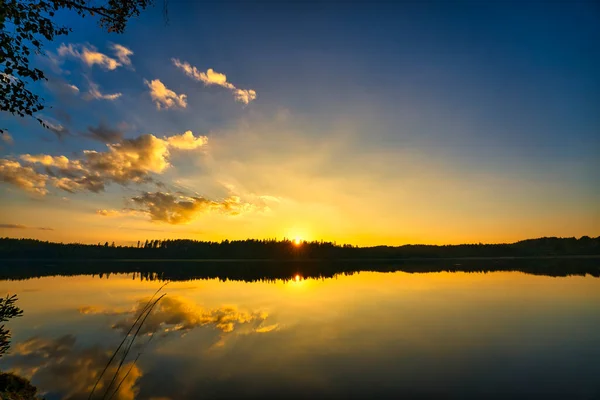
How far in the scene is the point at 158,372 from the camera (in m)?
13.6

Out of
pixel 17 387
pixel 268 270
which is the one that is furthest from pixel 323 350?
pixel 268 270

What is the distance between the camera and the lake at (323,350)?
38.8ft

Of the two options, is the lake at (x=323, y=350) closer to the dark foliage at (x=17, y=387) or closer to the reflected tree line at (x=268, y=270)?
the dark foliage at (x=17, y=387)

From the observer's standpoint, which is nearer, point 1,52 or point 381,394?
point 1,52

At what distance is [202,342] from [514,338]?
16.6m

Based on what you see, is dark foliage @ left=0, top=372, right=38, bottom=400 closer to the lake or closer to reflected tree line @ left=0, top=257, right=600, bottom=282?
the lake

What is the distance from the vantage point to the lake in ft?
38.8

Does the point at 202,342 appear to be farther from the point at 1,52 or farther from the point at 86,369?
the point at 1,52

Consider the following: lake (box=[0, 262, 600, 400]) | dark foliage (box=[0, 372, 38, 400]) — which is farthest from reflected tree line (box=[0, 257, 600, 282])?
dark foliage (box=[0, 372, 38, 400])

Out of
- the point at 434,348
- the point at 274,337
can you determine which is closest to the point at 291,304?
the point at 274,337

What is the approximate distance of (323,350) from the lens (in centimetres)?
1595

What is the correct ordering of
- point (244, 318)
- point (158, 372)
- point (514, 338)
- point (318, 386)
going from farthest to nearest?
point (244, 318), point (514, 338), point (158, 372), point (318, 386)

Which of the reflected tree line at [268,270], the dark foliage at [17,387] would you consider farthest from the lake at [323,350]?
the reflected tree line at [268,270]

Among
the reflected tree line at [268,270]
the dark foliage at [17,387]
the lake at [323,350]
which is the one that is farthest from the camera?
the reflected tree line at [268,270]
